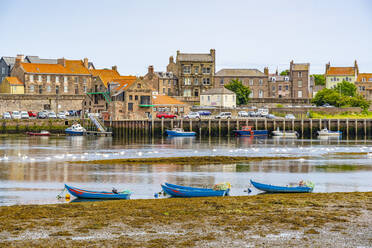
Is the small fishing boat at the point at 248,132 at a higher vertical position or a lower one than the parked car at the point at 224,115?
lower

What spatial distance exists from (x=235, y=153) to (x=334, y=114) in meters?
53.8

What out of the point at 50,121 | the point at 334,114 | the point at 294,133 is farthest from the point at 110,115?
the point at 334,114

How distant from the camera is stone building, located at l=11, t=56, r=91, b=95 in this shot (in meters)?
119

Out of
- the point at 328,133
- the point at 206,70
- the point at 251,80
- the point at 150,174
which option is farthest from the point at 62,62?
the point at 150,174

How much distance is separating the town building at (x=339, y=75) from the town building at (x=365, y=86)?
2749mm

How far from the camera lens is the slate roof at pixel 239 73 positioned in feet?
432

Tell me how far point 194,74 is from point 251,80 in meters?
13.0

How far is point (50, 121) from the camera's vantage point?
96.2 m

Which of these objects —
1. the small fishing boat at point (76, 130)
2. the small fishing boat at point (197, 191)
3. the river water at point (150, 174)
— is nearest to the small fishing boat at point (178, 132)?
the small fishing boat at point (76, 130)

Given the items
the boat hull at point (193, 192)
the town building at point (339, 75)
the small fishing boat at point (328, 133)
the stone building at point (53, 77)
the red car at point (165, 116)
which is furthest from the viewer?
the town building at point (339, 75)

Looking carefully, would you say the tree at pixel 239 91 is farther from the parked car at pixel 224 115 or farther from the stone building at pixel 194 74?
the parked car at pixel 224 115

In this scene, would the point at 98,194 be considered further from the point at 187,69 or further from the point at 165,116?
the point at 187,69

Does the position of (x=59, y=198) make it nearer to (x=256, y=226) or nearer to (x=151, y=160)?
(x=256, y=226)

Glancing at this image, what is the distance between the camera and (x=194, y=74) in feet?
427
